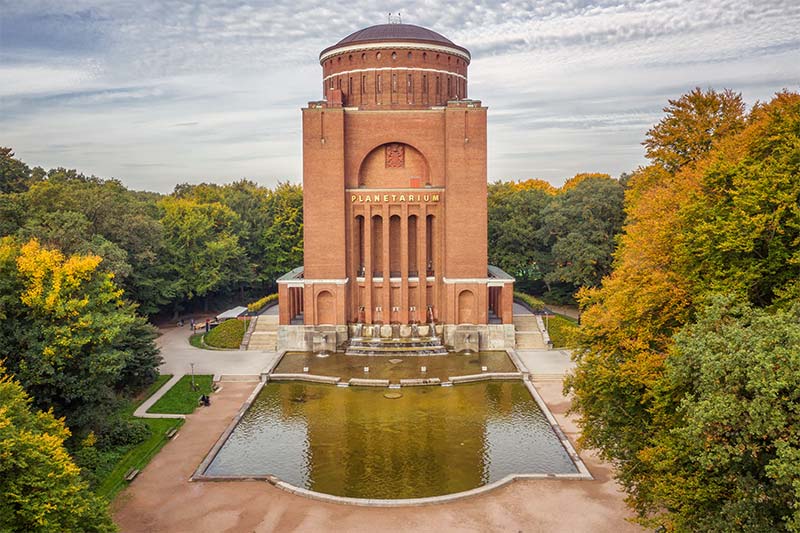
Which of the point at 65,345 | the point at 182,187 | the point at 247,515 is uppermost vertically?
the point at 182,187

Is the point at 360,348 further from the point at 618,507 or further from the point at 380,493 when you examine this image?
the point at 618,507

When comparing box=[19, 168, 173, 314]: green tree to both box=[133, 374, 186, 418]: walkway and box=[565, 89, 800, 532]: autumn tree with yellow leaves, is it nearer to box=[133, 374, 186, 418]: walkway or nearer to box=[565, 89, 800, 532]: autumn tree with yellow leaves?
box=[133, 374, 186, 418]: walkway

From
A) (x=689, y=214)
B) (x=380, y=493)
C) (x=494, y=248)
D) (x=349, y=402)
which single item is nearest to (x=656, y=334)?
(x=689, y=214)

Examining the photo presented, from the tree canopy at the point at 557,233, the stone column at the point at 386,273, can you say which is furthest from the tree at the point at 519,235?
the stone column at the point at 386,273

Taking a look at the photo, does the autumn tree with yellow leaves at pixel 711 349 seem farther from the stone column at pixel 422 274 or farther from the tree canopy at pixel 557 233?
the tree canopy at pixel 557 233

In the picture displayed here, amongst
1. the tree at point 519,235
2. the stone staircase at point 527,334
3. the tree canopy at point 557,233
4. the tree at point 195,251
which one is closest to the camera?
the stone staircase at point 527,334

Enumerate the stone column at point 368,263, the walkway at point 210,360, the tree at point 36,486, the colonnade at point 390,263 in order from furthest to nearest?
the colonnade at point 390,263 < the stone column at point 368,263 < the walkway at point 210,360 < the tree at point 36,486

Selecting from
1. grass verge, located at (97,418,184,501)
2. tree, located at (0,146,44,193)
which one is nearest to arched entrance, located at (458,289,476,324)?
grass verge, located at (97,418,184,501)
